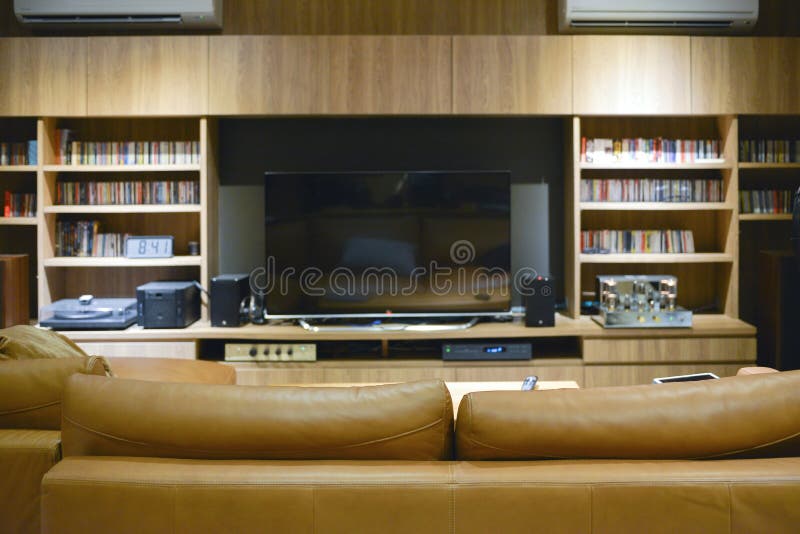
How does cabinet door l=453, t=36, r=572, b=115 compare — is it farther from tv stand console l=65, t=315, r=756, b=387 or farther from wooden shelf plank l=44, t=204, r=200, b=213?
wooden shelf plank l=44, t=204, r=200, b=213

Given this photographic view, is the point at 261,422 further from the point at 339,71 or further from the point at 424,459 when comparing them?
the point at 339,71

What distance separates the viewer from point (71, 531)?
1357 millimetres

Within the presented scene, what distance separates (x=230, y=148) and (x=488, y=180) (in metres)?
1.66

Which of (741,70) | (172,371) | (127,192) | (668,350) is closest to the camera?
(172,371)

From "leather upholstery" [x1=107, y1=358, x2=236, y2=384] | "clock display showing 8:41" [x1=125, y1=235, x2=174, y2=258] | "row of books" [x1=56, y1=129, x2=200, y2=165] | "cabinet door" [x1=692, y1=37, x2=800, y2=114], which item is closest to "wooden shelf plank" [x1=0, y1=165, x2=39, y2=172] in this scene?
"row of books" [x1=56, y1=129, x2=200, y2=165]

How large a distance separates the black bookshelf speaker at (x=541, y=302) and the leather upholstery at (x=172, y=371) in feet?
5.70

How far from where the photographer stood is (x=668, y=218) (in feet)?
14.6

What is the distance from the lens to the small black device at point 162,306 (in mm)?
3955

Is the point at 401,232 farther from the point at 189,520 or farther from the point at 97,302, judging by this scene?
the point at 189,520

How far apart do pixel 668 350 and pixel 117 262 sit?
3.25 meters

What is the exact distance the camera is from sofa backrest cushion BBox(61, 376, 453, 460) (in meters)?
1.41

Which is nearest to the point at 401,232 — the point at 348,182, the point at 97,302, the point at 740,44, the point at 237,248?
the point at 348,182

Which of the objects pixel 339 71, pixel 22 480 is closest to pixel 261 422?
pixel 22 480

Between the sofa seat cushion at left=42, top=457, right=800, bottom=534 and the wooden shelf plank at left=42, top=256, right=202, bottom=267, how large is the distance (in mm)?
2890
